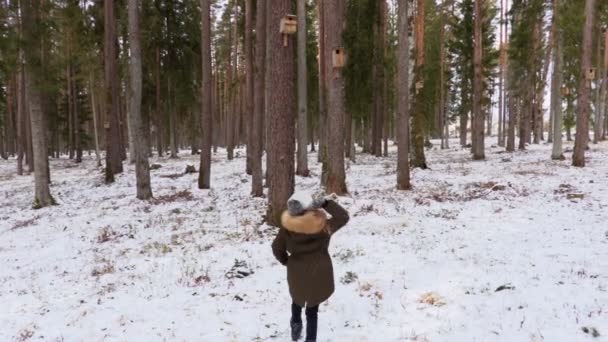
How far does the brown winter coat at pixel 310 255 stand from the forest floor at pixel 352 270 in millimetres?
880

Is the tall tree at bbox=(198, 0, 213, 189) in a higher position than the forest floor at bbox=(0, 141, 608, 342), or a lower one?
higher

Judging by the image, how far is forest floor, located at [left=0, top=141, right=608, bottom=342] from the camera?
4.95 meters

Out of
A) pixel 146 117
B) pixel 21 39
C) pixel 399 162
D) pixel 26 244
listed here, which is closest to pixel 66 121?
pixel 146 117

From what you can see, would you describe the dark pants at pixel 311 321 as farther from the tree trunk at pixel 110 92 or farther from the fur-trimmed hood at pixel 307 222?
the tree trunk at pixel 110 92

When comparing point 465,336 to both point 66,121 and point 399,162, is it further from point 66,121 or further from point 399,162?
point 66,121

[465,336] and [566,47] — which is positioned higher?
[566,47]

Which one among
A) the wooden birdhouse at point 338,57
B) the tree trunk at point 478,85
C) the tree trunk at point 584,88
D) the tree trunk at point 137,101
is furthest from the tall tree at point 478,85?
the tree trunk at point 137,101

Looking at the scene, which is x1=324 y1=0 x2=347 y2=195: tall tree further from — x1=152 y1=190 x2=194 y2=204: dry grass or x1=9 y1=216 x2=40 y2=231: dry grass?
x1=9 y1=216 x2=40 y2=231: dry grass

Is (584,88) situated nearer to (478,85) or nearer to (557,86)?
(557,86)

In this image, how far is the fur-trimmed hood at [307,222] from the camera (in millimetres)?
3887

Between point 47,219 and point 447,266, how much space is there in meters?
11.6

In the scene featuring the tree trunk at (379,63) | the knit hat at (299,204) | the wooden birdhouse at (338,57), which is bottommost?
the knit hat at (299,204)

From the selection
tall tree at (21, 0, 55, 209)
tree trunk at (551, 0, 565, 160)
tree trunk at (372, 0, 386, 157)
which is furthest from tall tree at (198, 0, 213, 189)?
tree trunk at (551, 0, 565, 160)

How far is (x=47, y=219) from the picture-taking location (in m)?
12.6
